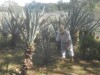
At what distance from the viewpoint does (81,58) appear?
429 inches

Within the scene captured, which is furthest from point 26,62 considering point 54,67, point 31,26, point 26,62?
point 54,67

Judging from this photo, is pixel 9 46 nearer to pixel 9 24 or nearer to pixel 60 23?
pixel 9 24

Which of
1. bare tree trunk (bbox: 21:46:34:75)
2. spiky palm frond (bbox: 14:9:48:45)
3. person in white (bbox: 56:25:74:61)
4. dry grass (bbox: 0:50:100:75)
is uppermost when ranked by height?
spiky palm frond (bbox: 14:9:48:45)

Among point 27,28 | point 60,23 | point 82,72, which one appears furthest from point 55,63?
point 60,23

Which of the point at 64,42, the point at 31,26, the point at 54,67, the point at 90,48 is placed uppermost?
the point at 31,26

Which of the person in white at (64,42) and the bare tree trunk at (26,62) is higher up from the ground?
the person in white at (64,42)

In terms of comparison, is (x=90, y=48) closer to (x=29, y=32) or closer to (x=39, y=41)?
(x=39, y=41)

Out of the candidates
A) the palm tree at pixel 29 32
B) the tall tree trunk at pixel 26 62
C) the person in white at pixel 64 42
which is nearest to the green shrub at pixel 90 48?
the person in white at pixel 64 42

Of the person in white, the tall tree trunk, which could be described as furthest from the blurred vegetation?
the person in white

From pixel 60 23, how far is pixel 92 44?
207 centimetres

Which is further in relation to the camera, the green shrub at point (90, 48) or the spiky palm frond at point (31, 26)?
the green shrub at point (90, 48)

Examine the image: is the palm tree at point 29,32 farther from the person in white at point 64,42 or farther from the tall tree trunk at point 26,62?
the person in white at point 64,42

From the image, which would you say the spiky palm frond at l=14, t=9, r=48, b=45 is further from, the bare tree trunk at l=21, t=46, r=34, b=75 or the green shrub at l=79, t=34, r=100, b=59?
the green shrub at l=79, t=34, r=100, b=59

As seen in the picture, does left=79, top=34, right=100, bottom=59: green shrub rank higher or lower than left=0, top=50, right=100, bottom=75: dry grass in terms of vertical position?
higher
